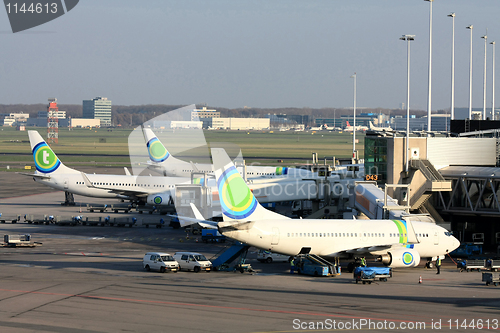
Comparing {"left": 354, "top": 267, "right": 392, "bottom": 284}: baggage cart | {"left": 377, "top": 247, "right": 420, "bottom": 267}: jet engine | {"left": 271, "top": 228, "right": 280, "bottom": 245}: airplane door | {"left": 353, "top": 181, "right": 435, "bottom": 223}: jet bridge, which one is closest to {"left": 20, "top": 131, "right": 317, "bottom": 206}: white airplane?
{"left": 353, "top": 181, "right": 435, "bottom": 223}: jet bridge

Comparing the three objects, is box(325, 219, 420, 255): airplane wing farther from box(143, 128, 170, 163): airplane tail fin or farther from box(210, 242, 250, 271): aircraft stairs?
box(143, 128, 170, 163): airplane tail fin

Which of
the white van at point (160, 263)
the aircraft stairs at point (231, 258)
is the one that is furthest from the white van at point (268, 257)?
the white van at point (160, 263)

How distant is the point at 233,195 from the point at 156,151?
5570cm

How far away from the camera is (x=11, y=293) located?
110ft

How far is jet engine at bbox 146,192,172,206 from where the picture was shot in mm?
73688

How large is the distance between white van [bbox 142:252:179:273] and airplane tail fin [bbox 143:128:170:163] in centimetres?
5186

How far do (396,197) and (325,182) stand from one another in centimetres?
909

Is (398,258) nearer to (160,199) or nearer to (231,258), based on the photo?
(231,258)

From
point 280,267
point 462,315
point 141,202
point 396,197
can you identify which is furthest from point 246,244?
point 141,202

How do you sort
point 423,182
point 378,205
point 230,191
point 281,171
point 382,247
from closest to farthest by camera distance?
point 230,191 → point 382,247 → point 378,205 → point 423,182 → point 281,171

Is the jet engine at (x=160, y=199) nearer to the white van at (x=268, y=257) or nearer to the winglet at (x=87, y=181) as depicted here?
the winglet at (x=87, y=181)

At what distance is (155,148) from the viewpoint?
93.3 metres

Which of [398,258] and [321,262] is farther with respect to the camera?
[398,258]

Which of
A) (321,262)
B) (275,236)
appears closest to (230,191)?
(275,236)
